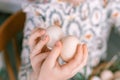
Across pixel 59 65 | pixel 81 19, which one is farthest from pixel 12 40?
pixel 59 65

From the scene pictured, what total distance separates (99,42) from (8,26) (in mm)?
310

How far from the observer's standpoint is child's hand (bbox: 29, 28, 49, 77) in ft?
1.33

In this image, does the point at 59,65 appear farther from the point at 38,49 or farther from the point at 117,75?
the point at 117,75

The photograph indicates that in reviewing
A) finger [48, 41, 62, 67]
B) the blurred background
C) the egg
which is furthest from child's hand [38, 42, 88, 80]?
the blurred background

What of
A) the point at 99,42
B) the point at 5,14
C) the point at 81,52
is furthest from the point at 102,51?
the point at 5,14

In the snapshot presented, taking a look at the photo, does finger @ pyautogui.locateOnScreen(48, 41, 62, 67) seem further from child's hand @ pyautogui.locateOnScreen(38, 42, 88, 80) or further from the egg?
the egg

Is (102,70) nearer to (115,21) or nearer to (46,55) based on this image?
(115,21)

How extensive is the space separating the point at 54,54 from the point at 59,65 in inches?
0.8

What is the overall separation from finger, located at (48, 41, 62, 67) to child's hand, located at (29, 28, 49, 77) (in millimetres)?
23

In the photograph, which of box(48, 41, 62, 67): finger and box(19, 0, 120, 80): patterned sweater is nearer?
box(48, 41, 62, 67): finger

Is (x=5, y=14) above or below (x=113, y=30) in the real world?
above

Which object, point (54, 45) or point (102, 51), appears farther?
point (102, 51)

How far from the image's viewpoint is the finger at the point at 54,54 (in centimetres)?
38

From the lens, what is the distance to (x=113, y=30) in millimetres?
858
